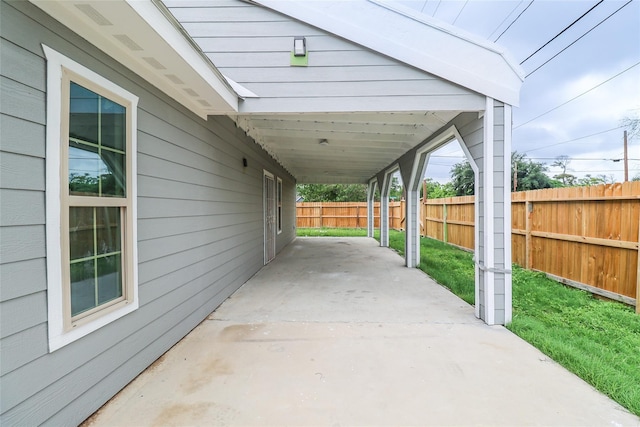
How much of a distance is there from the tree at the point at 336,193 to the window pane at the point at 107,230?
22570 millimetres

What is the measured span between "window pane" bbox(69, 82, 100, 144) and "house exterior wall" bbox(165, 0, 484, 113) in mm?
1601

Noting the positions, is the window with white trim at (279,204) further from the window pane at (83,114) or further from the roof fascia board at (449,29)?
the window pane at (83,114)

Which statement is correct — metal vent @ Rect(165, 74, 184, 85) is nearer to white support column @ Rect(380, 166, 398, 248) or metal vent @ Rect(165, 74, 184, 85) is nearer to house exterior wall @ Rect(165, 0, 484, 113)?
house exterior wall @ Rect(165, 0, 484, 113)

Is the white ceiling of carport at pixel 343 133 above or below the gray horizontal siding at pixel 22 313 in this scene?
above

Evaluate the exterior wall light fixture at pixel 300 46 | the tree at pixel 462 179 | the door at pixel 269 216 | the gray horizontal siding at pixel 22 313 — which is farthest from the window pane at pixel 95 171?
the tree at pixel 462 179

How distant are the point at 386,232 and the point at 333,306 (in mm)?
6253

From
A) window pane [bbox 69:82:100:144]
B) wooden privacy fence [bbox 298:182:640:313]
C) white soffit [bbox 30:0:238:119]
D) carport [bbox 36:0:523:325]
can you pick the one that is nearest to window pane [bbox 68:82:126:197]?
window pane [bbox 69:82:100:144]

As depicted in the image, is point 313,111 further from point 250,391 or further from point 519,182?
point 519,182

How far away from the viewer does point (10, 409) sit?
1269mm

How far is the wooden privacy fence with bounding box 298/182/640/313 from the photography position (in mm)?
3442

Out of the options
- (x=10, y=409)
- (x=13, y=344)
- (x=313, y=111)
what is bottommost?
(x=10, y=409)

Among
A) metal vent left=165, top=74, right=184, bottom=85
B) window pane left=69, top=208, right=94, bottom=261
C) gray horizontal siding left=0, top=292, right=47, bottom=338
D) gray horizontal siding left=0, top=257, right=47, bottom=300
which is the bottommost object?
gray horizontal siding left=0, top=292, right=47, bottom=338

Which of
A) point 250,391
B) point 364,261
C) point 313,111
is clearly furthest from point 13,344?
point 364,261

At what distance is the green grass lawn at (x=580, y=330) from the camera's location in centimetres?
207
